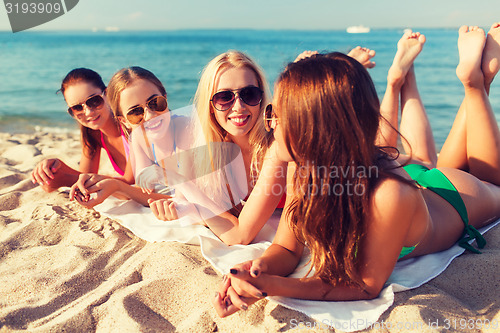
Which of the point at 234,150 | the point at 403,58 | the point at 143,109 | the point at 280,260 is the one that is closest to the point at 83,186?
the point at 143,109

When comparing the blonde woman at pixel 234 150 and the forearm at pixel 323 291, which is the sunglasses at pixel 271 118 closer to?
the blonde woman at pixel 234 150

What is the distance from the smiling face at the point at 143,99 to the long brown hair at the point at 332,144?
64.1 inches

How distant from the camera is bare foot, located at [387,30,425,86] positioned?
12.0 feet

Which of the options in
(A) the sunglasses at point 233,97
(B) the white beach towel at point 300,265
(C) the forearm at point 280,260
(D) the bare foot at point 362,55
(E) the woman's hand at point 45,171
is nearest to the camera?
(B) the white beach towel at point 300,265

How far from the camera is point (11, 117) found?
827cm

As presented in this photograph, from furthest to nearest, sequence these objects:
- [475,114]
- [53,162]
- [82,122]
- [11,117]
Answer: [11,117]
[82,122]
[53,162]
[475,114]

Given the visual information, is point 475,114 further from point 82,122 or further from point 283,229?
point 82,122

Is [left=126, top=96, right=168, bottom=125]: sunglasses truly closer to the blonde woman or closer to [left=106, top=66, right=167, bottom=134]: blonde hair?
[left=106, top=66, right=167, bottom=134]: blonde hair

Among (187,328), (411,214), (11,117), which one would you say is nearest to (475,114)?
(411,214)

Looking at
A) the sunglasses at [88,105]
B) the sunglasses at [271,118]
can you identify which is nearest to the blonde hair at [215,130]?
the sunglasses at [271,118]

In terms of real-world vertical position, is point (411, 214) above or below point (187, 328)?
above

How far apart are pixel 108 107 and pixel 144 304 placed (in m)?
2.28

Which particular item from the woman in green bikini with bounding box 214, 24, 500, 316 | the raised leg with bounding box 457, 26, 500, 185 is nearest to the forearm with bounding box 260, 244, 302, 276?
the woman in green bikini with bounding box 214, 24, 500, 316

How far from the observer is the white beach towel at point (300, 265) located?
Result: 192 centimetres
